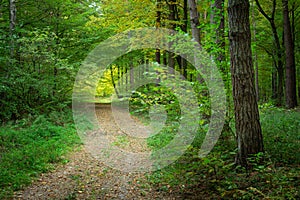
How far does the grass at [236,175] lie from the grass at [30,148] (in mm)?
3160

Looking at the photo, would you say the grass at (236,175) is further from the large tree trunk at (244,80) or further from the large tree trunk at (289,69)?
the large tree trunk at (289,69)

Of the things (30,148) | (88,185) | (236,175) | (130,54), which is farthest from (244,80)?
(130,54)

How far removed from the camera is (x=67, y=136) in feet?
35.9

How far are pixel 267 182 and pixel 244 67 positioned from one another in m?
2.20

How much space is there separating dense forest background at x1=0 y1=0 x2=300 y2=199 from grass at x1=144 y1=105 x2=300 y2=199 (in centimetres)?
3

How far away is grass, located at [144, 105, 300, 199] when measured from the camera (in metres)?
4.35

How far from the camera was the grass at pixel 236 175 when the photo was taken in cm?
435

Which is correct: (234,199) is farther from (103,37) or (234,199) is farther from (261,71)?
(261,71)

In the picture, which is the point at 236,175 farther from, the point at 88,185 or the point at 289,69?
the point at 289,69

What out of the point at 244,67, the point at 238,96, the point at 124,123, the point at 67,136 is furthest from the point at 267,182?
the point at 124,123

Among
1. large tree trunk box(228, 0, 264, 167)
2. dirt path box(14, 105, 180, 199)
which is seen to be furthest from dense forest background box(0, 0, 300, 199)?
dirt path box(14, 105, 180, 199)

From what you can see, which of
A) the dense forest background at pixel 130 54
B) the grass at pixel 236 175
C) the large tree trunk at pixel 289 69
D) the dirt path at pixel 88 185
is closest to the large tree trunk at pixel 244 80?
the dense forest background at pixel 130 54

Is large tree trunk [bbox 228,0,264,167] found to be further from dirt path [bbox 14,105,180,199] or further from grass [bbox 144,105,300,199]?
dirt path [bbox 14,105,180,199]

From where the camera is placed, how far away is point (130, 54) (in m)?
21.6
